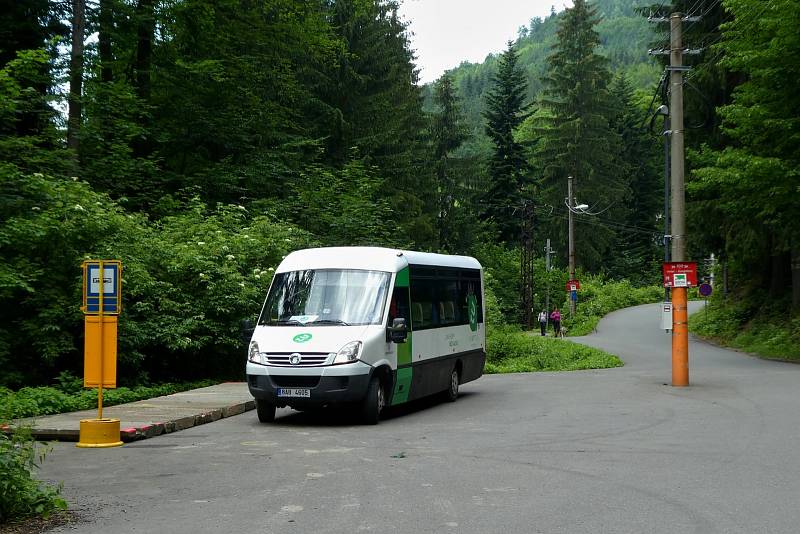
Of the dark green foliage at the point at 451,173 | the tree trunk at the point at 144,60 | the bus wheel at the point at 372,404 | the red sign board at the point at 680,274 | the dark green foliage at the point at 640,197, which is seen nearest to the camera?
the bus wheel at the point at 372,404

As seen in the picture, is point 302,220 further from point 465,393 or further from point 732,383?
point 732,383

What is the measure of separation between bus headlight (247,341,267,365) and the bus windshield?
21.8 inches

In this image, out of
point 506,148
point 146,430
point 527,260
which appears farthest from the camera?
point 506,148

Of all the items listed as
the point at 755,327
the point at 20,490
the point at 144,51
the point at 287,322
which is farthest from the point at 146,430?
the point at 755,327

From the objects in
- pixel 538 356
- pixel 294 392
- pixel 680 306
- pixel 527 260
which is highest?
pixel 527 260

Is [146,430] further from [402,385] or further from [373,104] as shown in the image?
[373,104]

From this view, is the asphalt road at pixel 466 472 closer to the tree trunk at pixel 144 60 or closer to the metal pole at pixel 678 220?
the metal pole at pixel 678 220

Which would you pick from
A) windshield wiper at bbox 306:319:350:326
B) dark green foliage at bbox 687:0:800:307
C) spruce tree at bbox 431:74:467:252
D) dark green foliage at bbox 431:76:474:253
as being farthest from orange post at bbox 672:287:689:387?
dark green foliage at bbox 431:76:474:253

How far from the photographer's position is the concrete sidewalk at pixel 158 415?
1245 cm

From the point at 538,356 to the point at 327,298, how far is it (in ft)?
67.9

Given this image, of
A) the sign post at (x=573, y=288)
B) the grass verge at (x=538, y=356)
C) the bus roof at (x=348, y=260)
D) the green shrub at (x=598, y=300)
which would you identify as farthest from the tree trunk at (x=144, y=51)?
the sign post at (x=573, y=288)

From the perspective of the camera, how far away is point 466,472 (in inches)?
377

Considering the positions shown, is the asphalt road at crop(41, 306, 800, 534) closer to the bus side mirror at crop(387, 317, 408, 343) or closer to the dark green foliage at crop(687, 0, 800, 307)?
the bus side mirror at crop(387, 317, 408, 343)

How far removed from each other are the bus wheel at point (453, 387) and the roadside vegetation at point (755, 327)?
1584 cm
